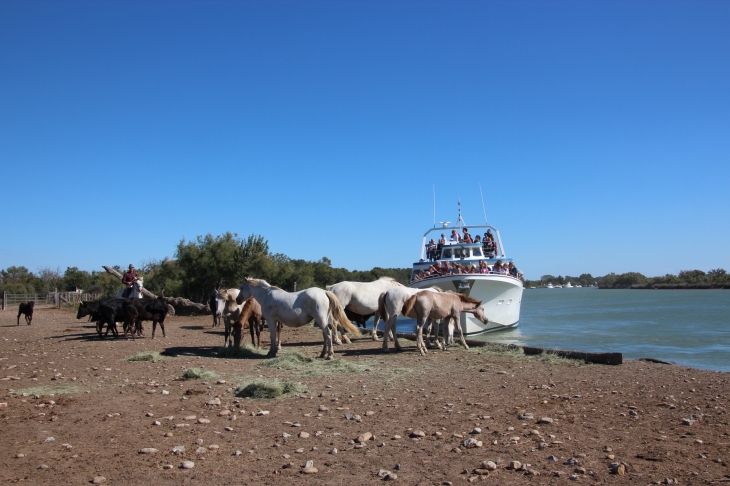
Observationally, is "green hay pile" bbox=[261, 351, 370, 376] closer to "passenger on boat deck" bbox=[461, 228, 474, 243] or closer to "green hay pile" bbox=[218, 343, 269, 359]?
"green hay pile" bbox=[218, 343, 269, 359]

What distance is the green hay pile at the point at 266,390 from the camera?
8148mm

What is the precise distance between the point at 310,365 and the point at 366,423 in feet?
15.5

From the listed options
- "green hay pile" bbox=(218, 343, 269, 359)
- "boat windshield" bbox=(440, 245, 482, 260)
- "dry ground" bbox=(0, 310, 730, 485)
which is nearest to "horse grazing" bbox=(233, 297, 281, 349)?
"green hay pile" bbox=(218, 343, 269, 359)

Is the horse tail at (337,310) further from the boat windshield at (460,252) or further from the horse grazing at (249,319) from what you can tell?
the boat windshield at (460,252)

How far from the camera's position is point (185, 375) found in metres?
9.65

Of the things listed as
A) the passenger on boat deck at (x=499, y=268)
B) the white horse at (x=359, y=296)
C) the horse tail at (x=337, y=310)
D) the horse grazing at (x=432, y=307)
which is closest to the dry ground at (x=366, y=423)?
the horse tail at (x=337, y=310)

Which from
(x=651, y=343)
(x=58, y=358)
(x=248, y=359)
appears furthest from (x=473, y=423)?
(x=651, y=343)

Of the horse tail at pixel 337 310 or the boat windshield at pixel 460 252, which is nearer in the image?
the horse tail at pixel 337 310

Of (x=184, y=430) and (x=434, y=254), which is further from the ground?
(x=434, y=254)

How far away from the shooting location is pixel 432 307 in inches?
552

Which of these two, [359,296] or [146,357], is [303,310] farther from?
[359,296]

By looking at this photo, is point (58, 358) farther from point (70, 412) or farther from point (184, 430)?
point (184, 430)

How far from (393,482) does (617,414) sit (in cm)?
403

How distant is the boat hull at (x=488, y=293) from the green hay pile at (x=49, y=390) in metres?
19.8
